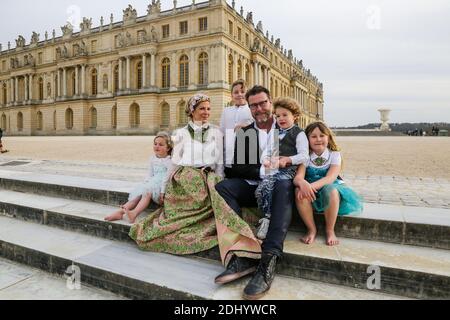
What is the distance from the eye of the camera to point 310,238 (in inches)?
111

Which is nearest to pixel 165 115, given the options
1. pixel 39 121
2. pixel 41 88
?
pixel 39 121

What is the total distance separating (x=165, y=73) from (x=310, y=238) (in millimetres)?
37838

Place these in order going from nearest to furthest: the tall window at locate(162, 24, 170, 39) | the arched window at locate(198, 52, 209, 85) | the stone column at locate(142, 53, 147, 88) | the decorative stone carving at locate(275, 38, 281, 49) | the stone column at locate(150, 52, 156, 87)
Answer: the arched window at locate(198, 52, 209, 85), the tall window at locate(162, 24, 170, 39), the stone column at locate(150, 52, 156, 87), the stone column at locate(142, 53, 147, 88), the decorative stone carving at locate(275, 38, 281, 49)

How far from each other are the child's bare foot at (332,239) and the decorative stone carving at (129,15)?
42.2 metres

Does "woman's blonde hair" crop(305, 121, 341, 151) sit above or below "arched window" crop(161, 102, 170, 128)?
below

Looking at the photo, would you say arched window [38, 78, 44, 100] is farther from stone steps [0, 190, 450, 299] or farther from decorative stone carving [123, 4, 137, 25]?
stone steps [0, 190, 450, 299]

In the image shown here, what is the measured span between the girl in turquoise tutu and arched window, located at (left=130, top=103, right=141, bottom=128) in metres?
38.0

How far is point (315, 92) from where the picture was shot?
279 feet

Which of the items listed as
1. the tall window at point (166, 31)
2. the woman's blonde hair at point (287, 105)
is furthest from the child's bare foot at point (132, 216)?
the tall window at point (166, 31)

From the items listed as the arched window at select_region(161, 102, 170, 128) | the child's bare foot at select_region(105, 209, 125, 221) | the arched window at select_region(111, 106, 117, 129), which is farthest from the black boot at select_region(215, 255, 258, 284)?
the arched window at select_region(111, 106, 117, 129)

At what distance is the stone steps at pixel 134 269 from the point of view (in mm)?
2332

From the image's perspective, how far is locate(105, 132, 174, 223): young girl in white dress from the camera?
3.49 metres

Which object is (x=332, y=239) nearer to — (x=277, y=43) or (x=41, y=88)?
(x=277, y=43)
